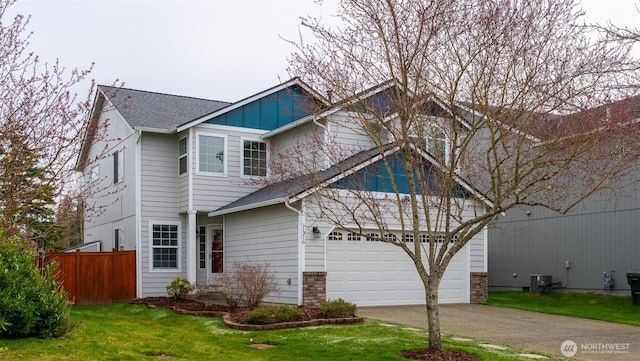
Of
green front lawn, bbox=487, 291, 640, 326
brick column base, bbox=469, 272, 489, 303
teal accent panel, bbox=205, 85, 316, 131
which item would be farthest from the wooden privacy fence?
green front lawn, bbox=487, 291, 640, 326

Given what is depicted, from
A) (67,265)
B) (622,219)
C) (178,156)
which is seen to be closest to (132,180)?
(178,156)

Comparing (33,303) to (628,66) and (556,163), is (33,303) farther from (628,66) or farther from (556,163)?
(628,66)

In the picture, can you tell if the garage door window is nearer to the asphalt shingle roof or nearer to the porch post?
the porch post

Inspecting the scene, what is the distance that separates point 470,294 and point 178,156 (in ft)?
33.2

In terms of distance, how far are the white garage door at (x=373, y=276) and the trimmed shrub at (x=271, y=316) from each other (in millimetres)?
3710

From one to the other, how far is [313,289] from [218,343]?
229 inches

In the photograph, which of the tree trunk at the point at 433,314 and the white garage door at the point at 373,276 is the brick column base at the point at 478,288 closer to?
the white garage door at the point at 373,276

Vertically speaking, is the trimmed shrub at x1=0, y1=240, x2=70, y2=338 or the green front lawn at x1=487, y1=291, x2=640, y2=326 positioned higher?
the trimmed shrub at x1=0, y1=240, x2=70, y2=338

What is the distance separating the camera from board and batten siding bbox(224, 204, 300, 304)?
17578mm

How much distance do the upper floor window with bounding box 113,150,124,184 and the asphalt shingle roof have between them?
1.62 m

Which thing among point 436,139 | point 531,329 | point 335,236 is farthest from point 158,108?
point 531,329
